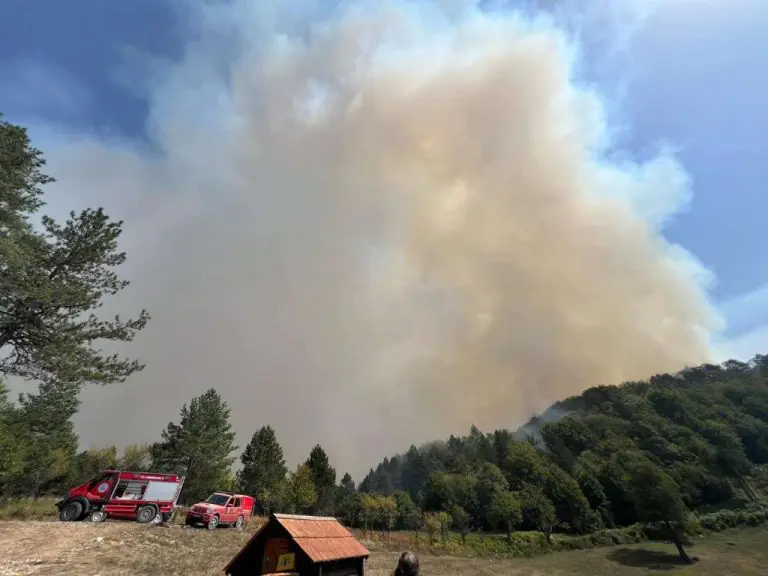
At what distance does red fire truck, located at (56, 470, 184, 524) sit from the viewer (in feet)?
99.3

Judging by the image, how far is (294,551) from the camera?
1234 cm

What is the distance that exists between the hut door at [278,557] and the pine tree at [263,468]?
232ft

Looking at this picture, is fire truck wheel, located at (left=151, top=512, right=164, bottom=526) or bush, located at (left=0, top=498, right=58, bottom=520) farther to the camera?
bush, located at (left=0, top=498, right=58, bottom=520)

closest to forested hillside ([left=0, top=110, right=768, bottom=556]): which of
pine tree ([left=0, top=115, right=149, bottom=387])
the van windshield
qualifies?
pine tree ([left=0, top=115, right=149, bottom=387])

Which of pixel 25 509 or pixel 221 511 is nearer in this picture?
pixel 221 511

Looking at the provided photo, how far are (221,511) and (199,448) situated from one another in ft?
110

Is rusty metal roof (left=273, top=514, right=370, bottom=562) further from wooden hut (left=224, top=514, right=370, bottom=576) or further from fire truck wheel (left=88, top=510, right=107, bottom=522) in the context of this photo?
fire truck wheel (left=88, top=510, right=107, bottom=522)

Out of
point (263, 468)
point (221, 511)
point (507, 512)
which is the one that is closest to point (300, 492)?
point (263, 468)

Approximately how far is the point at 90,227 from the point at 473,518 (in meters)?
95.4

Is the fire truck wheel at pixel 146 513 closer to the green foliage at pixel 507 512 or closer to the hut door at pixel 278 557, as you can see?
the hut door at pixel 278 557

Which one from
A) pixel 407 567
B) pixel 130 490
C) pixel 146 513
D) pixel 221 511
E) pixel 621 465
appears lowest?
pixel 407 567

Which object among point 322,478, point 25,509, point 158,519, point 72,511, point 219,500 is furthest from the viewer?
point 322,478

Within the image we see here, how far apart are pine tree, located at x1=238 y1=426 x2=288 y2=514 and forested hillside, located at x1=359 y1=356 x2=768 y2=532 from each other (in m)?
37.0

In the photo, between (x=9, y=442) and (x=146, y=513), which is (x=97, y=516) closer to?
(x=146, y=513)
